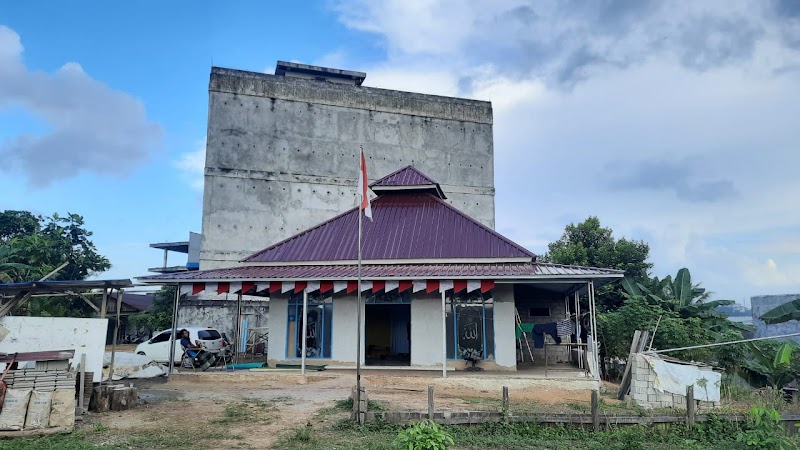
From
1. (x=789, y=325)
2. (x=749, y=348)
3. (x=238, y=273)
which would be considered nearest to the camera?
(x=749, y=348)

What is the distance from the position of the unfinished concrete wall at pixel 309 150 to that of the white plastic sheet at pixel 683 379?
21934 mm

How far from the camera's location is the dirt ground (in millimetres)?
10250

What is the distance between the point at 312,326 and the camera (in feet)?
60.1

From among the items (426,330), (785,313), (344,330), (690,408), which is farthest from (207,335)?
(785,313)

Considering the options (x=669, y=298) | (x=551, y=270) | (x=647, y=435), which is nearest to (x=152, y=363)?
(x=551, y=270)

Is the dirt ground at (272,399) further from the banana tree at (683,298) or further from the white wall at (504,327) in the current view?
the banana tree at (683,298)

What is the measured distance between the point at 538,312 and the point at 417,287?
7573 mm

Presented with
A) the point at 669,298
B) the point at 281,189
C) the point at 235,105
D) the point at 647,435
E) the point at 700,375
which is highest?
the point at 235,105

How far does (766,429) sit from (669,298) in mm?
13455

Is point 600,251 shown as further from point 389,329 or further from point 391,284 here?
point 391,284

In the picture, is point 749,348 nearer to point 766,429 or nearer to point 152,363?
point 766,429

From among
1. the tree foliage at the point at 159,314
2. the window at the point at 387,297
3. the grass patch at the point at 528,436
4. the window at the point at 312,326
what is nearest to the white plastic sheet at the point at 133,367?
the window at the point at 312,326

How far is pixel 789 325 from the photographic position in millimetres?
23594

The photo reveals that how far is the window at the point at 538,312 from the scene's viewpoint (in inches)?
844
